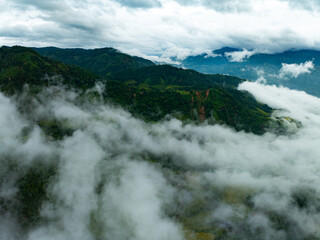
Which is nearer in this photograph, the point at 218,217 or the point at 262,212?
the point at 218,217

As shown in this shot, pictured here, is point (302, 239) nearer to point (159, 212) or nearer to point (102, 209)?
point (159, 212)

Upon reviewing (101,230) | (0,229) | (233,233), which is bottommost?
(0,229)

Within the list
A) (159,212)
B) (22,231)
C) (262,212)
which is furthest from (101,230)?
(262,212)

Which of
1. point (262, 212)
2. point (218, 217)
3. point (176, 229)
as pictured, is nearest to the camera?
point (176, 229)

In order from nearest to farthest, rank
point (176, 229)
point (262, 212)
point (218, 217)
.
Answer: point (176, 229), point (218, 217), point (262, 212)

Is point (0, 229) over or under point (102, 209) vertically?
under

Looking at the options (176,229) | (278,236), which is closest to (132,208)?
(176,229)

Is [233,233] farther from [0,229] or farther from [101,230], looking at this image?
[0,229]

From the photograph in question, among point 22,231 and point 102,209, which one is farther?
point 102,209

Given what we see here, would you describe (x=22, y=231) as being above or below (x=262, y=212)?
below
